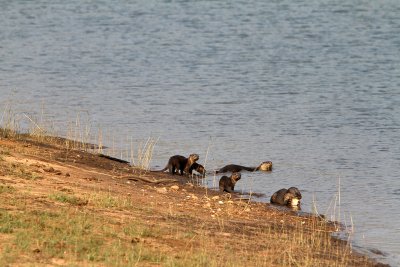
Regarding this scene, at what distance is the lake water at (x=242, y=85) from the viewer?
17.1 m

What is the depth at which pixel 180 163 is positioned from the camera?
1684cm

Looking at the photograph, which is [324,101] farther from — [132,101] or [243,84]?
[132,101]

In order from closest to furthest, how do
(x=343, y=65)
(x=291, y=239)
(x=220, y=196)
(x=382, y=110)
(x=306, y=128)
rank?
(x=291, y=239), (x=220, y=196), (x=306, y=128), (x=382, y=110), (x=343, y=65)

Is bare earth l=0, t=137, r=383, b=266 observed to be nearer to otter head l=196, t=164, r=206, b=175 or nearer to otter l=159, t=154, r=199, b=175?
otter l=159, t=154, r=199, b=175

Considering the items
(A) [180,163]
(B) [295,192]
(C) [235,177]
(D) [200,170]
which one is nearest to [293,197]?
(B) [295,192]

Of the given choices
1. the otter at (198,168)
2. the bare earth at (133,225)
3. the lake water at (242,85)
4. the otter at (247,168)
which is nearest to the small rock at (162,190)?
the bare earth at (133,225)

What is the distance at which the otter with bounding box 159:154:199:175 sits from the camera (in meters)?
16.7

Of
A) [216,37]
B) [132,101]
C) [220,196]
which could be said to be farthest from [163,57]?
[220,196]

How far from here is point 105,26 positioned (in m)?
35.6

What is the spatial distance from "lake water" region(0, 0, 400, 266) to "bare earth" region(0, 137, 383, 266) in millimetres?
1131

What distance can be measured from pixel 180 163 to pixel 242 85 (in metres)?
8.70

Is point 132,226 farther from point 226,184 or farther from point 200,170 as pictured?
point 200,170

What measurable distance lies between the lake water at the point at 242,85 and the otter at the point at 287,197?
8.9 inches

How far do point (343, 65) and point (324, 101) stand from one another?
16.3 feet
